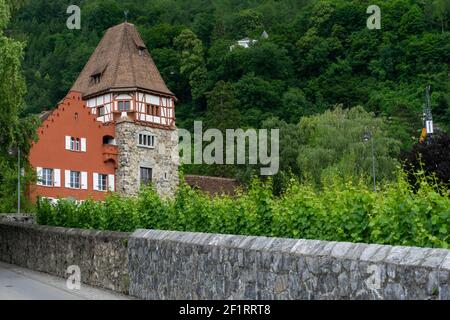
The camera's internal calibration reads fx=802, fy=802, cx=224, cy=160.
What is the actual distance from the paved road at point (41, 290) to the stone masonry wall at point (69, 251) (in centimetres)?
29

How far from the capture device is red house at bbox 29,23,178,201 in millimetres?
56625

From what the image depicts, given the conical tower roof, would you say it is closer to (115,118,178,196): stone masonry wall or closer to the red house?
the red house

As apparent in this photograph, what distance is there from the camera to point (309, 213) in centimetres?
1127

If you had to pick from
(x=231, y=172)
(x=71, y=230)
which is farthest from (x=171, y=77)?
(x=71, y=230)

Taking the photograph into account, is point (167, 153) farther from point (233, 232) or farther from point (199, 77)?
point (233, 232)

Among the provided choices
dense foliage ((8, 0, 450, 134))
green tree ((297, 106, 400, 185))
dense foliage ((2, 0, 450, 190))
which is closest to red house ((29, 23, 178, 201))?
dense foliage ((2, 0, 450, 190))

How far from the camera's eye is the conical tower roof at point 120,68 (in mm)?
65938

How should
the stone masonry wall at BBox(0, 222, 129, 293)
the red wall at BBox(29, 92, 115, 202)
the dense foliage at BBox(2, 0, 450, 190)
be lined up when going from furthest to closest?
the dense foliage at BBox(2, 0, 450, 190) < the red wall at BBox(29, 92, 115, 202) < the stone masonry wall at BBox(0, 222, 129, 293)

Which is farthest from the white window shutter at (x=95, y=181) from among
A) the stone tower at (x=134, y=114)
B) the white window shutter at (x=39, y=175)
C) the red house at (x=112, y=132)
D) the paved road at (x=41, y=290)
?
the paved road at (x=41, y=290)

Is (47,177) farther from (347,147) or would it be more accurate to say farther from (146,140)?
(347,147)

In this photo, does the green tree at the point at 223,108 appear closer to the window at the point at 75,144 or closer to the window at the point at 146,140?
the window at the point at 146,140

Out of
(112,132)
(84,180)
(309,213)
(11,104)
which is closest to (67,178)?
(84,180)

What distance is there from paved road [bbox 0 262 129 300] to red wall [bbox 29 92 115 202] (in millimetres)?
34397
